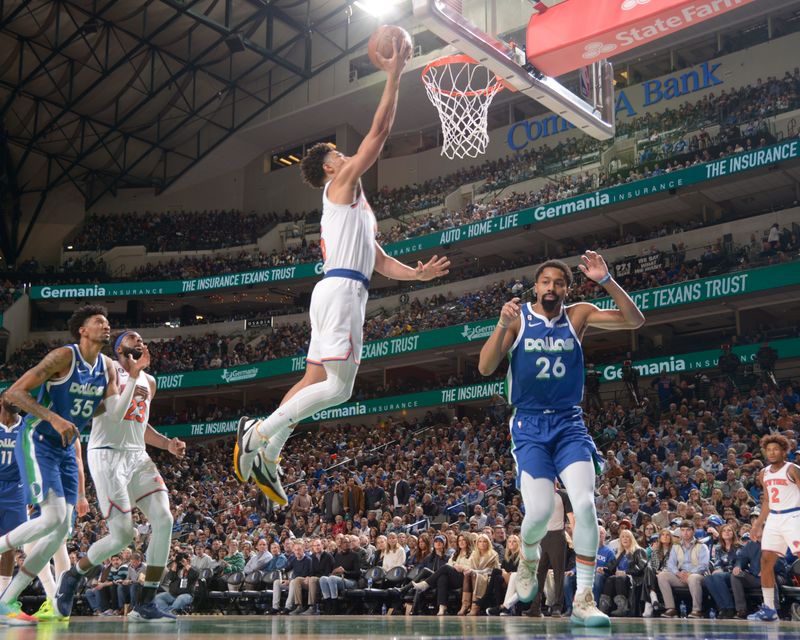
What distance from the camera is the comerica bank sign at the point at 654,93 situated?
34.4 m

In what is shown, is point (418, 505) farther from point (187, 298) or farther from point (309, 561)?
point (187, 298)

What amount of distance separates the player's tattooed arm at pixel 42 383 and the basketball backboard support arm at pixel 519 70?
532 cm

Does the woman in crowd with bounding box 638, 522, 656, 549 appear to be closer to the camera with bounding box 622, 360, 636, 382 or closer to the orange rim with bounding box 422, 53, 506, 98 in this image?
the orange rim with bounding box 422, 53, 506, 98

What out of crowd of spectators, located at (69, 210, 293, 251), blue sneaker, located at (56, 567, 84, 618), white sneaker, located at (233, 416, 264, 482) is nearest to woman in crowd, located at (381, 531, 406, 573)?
blue sneaker, located at (56, 567, 84, 618)

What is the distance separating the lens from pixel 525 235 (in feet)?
116

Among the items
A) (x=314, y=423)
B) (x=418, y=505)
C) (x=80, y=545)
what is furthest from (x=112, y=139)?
(x=418, y=505)

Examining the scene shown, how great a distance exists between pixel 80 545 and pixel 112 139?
2585 cm

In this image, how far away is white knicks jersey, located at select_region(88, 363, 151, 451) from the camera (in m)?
7.71

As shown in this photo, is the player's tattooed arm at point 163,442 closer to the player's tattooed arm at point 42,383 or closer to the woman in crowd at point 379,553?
the player's tattooed arm at point 42,383

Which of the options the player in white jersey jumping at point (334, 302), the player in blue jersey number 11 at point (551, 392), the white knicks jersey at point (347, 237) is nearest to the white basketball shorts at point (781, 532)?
the player in blue jersey number 11 at point (551, 392)

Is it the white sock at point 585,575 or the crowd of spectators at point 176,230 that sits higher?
the crowd of spectators at point 176,230

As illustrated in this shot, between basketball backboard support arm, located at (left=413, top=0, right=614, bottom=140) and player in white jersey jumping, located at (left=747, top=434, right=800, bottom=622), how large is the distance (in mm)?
4637

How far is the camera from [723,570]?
12.2 meters

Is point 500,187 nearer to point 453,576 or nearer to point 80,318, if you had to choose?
point 453,576
